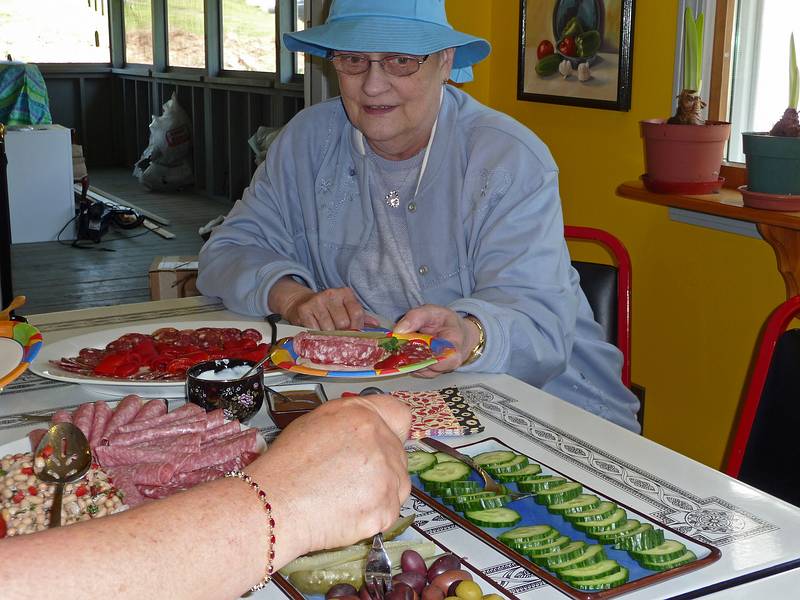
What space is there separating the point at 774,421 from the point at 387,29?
1059 mm

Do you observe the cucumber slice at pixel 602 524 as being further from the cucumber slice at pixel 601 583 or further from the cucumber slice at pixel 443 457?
the cucumber slice at pixel 443 457

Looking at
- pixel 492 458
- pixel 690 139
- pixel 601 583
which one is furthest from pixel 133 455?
pixel 690 139

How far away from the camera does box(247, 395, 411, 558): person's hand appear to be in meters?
0.84

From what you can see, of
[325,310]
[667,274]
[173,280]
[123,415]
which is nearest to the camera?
[123,415]

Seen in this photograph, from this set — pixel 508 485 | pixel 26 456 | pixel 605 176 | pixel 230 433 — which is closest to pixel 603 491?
pixel 508 485

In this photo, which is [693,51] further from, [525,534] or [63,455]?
[63,455]

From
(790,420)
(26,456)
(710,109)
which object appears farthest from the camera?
(710,109)

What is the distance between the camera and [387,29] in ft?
6.37

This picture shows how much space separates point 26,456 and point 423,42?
3.77 feet

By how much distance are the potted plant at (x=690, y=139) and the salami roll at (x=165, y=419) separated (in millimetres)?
1803

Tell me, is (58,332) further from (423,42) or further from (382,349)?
(423,42)

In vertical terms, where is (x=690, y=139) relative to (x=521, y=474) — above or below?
Answer: above

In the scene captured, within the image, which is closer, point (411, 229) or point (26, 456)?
point (26, 456)

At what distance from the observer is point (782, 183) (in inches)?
94.3
